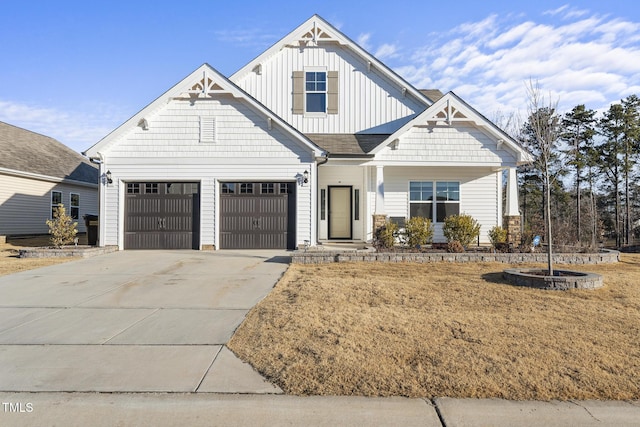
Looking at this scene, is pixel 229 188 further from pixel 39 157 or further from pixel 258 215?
pixel 39 157

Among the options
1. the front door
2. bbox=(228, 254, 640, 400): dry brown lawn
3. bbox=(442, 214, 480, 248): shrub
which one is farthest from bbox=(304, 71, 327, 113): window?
bbox=(228, 254, 640, 400): dry brown lawn

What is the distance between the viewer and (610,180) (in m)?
30.6

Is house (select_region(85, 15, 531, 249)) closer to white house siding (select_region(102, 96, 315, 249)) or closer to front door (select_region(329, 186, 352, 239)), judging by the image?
white house siding (select_region(102, 96, 315, 249))

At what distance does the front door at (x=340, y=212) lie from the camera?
15133 mm

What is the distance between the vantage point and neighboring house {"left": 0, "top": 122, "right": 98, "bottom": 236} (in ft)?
55.9

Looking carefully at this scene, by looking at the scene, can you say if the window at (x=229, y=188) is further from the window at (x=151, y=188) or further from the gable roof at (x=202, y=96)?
the gable roof at (x=202, y=96)

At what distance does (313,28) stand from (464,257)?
10.4 meters

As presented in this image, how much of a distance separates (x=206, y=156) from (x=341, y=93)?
581 centimetres

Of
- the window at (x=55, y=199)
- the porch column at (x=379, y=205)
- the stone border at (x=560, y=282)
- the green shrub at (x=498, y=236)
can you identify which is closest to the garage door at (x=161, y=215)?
the porch column at (x=379, y=205)

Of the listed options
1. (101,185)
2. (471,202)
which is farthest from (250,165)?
(471,202)

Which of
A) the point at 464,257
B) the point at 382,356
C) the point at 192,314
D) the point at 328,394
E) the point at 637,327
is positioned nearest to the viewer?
the point at 328,394

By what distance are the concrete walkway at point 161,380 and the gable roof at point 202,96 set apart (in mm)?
6967

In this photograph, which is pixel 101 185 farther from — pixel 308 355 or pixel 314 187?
pixel 308 355

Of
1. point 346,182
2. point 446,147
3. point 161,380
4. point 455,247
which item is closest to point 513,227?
point 446,147
